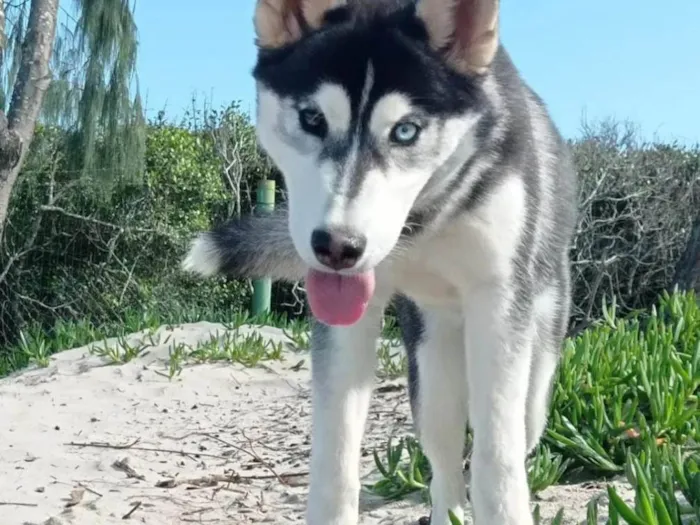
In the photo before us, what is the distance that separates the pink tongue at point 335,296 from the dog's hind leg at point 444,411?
631 mm

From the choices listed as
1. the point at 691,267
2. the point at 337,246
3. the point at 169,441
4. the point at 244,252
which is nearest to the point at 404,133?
the point at 337,246

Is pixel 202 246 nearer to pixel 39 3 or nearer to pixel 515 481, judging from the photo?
pixel 515 481

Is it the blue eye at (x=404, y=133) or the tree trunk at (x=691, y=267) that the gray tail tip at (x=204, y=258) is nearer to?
the blue eye at (x=404, y=133)

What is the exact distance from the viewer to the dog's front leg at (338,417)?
98.3 inches

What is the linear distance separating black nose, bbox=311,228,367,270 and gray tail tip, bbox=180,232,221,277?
1398mm

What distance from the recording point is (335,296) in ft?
7.16

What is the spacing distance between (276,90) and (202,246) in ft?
3.69

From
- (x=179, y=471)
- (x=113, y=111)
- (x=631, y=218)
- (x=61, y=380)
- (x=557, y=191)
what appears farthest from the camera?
(x=631, y=218)

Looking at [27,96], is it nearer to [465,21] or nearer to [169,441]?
[169,441]

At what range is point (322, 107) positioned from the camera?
2094mm

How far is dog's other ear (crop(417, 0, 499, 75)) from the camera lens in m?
2.29

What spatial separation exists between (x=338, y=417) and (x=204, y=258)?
1.04 meters

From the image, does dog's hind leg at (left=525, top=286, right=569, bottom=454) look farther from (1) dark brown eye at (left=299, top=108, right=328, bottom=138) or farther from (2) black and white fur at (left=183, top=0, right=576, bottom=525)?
(1) dark brown eye at (left=299, top=108, right=328, bottom=138)

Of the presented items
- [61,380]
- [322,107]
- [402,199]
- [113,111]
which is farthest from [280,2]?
[113,111]
